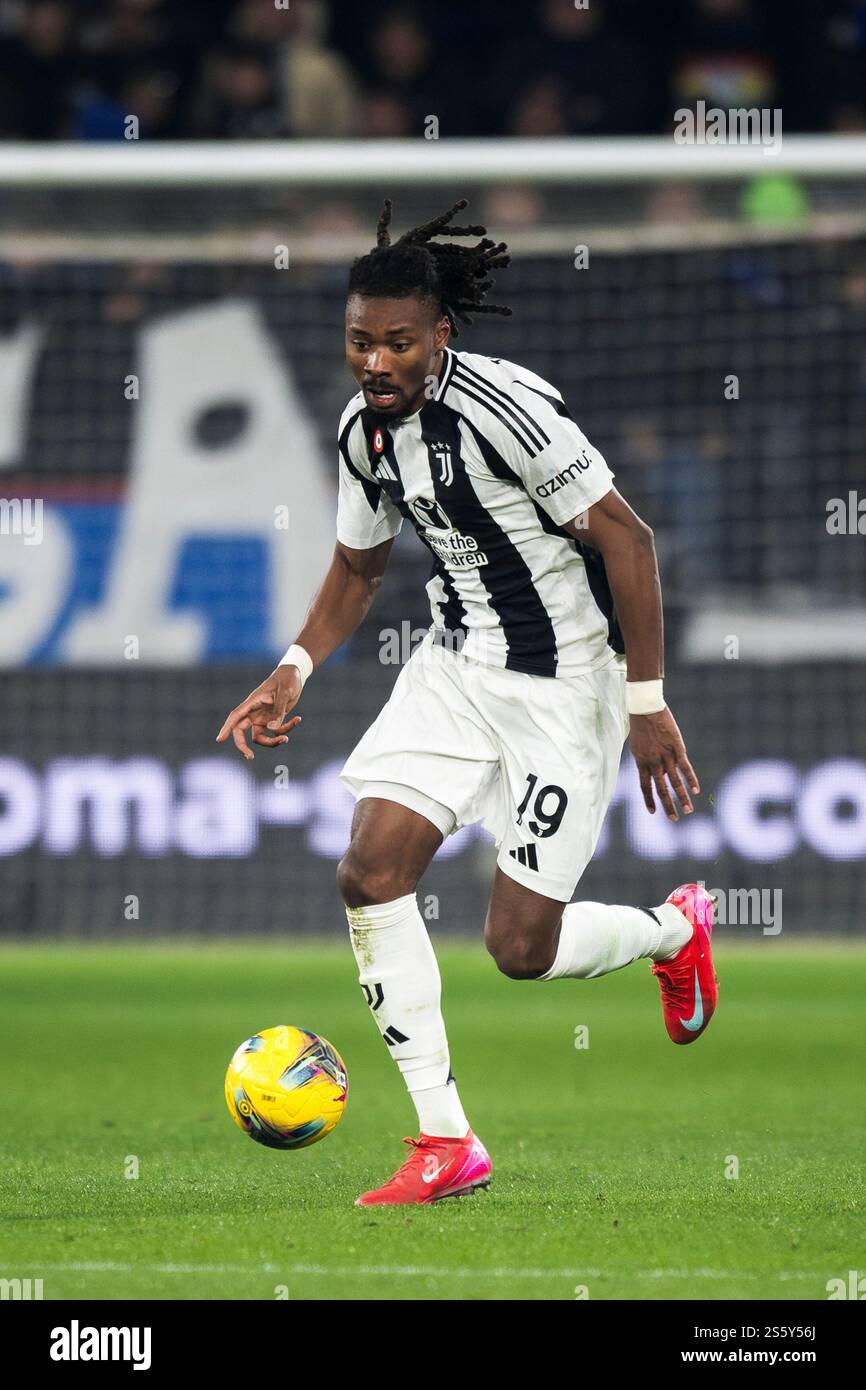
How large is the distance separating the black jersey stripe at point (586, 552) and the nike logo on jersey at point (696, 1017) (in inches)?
37.3

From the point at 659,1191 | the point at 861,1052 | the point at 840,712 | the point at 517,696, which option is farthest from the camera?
the point at 840,712

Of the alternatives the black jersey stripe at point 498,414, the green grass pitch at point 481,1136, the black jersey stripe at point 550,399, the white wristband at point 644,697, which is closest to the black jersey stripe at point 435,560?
the black jersey stripe at point 498,414

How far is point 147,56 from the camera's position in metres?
12.7

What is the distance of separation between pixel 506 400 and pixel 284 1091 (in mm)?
1647

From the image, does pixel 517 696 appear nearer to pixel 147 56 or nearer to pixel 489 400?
pixel 489 400

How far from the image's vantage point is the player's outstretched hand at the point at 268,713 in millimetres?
4844

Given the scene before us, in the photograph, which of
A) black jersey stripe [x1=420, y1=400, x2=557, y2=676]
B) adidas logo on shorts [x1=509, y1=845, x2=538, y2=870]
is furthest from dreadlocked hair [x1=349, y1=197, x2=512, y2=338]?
adidas logo on shorts [x1=509, y1=845, x2=538, y2=870]

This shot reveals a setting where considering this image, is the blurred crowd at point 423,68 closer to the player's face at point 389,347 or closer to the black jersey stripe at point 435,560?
the black jersey stripe at point 435,560

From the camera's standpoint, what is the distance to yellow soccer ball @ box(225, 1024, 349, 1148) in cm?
464

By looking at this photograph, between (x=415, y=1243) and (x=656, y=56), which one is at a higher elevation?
(x=656, y=56)

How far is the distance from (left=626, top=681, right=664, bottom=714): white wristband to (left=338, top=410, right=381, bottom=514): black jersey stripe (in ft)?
2.69

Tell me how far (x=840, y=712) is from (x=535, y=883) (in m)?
5.74

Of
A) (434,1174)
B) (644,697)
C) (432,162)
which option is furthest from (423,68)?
(434,1174)
